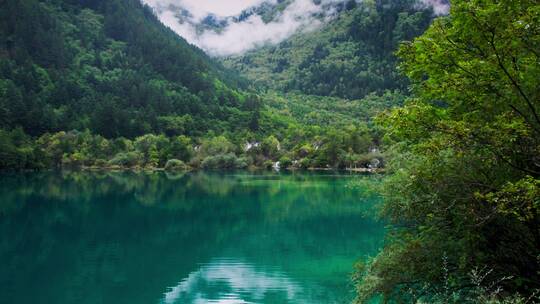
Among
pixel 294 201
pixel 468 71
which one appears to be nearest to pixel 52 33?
pixel 294 201

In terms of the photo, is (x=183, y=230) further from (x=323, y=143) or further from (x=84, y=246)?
(x=323, y=143)

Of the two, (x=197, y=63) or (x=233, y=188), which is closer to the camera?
(x=233, y=188)

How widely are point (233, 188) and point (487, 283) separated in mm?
56826

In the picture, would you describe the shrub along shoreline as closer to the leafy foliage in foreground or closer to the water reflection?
the water reflection

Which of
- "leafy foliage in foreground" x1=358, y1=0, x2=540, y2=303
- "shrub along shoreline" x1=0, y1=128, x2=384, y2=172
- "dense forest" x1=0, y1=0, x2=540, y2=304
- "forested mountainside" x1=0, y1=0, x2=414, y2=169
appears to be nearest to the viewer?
"leafy foliage in foreground" x1=358, y1=0, x2=540, y2=303

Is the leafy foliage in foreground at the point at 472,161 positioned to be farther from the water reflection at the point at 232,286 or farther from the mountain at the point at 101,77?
the mountain at the point at 101,77

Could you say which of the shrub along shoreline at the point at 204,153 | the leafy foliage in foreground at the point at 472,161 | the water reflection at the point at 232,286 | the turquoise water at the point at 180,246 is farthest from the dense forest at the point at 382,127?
the water reflection at the point at 232,286

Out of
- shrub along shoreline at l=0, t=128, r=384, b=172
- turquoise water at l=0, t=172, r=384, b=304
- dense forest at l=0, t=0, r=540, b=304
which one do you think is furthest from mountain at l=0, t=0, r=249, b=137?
turquoise water at l=0, t=172, r=384, b=304

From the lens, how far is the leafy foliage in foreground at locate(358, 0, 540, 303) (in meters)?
9.66

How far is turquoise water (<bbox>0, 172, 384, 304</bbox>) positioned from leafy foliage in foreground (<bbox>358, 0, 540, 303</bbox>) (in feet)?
13.9

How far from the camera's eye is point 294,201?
53.7 meters

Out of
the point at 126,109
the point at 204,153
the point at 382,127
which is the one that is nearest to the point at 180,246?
the point at 382,127

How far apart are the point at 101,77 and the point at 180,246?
440 feet

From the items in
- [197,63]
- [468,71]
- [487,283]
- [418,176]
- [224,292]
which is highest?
[197,63]
